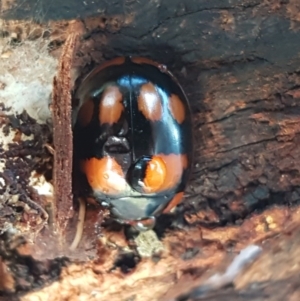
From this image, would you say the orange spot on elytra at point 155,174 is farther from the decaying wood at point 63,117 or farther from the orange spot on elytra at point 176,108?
the decaying wood at point 63,117

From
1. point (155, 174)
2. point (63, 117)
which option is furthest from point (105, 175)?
point (63, 117)

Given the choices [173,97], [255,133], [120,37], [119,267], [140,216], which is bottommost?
[119,267]

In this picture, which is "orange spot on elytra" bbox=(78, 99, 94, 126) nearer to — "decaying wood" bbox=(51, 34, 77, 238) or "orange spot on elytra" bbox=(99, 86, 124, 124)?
"orange spot on elytra" bbox=(99, 86, 124, 124)

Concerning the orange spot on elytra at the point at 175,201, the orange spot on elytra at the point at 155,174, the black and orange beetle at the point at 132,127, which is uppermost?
the black and orange beetle at the point at 132,127

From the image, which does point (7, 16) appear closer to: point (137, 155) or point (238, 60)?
point (137, 155)

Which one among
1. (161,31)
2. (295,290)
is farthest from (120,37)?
(295,290)

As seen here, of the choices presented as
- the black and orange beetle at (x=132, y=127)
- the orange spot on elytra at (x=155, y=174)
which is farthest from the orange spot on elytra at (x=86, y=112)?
the orange spot on elytra at (x=155, y=174)

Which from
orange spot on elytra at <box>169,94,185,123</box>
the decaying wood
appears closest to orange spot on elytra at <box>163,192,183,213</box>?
orange spot on elytra at <box>169,94,185,123</box>
